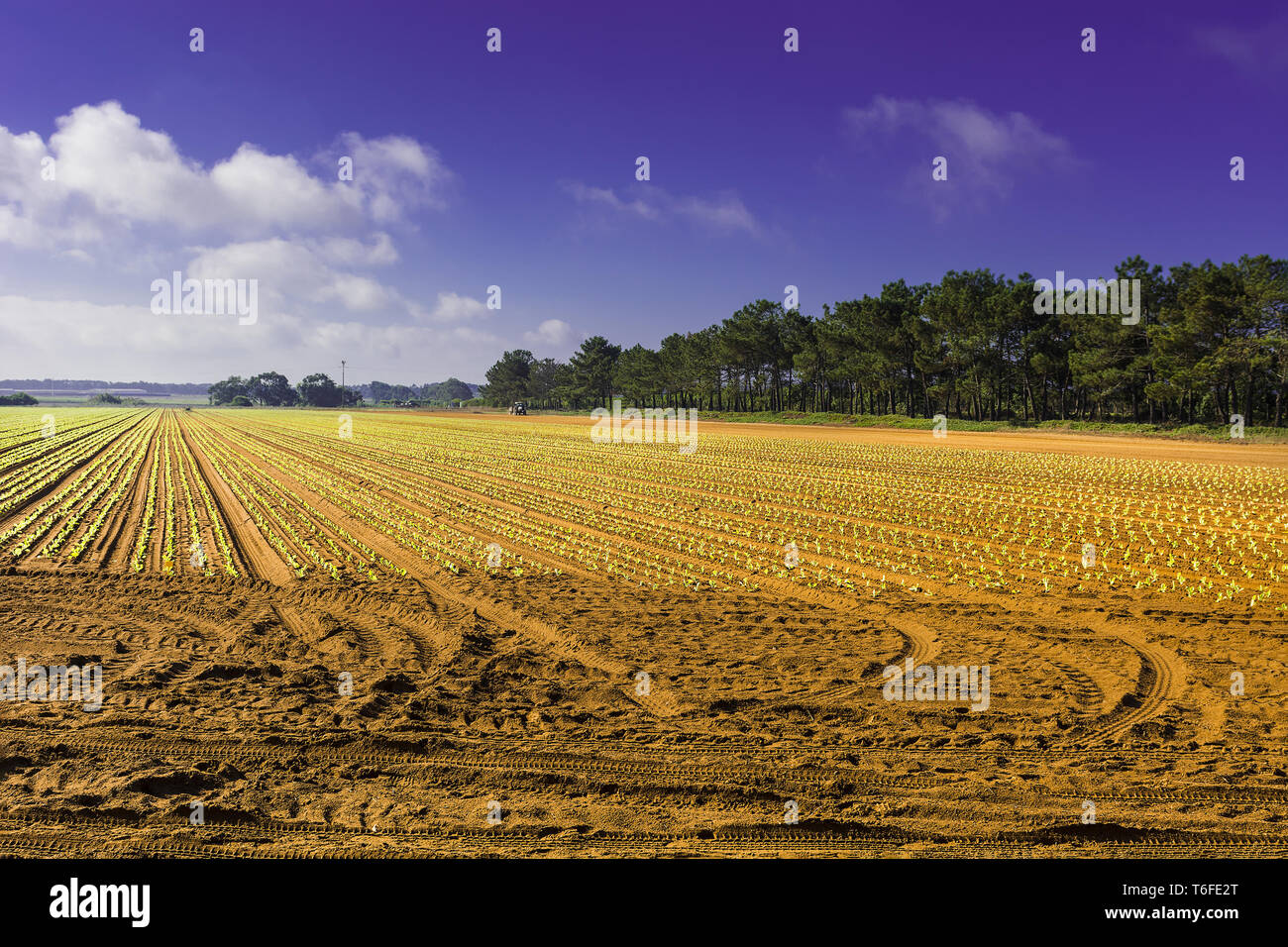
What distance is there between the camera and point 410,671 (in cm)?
794

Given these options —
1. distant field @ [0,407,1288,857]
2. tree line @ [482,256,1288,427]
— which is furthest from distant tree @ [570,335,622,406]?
Result: distant field @ [0,407,1288,857]

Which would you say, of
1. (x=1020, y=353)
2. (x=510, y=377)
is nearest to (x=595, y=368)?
(x=510, y=377)

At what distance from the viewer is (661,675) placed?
777cm

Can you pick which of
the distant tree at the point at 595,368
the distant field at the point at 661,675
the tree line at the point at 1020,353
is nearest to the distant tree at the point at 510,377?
the distant tree at the point at 595,368

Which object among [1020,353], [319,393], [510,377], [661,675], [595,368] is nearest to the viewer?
[661,675]

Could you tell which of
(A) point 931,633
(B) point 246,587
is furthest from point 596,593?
(B) point 246,587

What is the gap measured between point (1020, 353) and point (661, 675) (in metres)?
61.4

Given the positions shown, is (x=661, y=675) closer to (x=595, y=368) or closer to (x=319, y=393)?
(x=595, y=368)

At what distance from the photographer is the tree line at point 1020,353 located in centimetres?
4466

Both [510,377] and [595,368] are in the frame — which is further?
[510,377]

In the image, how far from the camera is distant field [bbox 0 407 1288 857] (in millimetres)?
4816

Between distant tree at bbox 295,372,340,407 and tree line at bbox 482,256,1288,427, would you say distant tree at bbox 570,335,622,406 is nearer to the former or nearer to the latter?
tree line at bbox 482,256,1288,427

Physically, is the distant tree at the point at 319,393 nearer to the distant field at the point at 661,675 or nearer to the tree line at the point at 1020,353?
the tree line at the point at 1020,353

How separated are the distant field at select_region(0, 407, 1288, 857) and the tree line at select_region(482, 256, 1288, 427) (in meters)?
33.4
